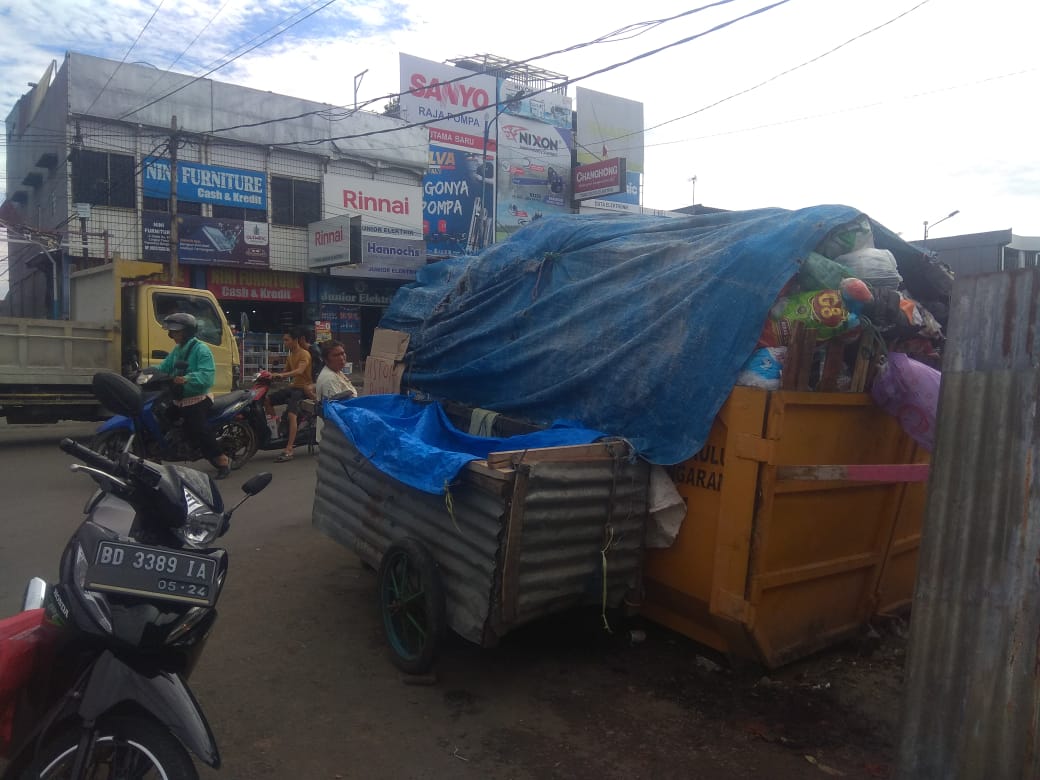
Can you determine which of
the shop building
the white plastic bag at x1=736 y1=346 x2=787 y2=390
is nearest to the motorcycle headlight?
the white plastic bag at x1=736 y1=346 x2=787 y2=390

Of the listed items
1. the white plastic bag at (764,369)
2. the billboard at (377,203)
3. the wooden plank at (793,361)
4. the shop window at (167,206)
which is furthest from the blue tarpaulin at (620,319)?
the billboard at (377,203)

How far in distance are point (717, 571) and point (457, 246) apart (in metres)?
22.8

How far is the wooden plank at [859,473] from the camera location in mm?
3590

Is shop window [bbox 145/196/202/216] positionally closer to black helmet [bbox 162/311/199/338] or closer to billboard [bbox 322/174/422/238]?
billboard [bbox 322/174/422/238]

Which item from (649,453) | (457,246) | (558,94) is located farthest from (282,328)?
(649,453)

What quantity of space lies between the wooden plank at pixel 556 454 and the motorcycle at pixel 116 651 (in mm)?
1304

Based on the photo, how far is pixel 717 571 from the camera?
12.3ft

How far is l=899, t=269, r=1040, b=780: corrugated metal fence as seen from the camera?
2094 mm

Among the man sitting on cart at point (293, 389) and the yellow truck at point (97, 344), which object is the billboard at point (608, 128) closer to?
the yellow truck at point (97, 344)

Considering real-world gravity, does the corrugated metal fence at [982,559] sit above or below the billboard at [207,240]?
below

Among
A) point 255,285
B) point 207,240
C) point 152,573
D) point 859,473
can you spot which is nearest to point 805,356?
point 859,473

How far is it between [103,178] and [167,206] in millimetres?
1503

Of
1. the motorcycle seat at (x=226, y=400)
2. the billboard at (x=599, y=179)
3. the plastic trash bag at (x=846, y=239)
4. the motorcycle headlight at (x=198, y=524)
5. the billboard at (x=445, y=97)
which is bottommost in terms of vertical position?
the motorcycle seat at (x=226, y=400)

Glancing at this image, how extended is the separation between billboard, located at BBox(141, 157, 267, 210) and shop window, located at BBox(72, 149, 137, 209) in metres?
0.39
